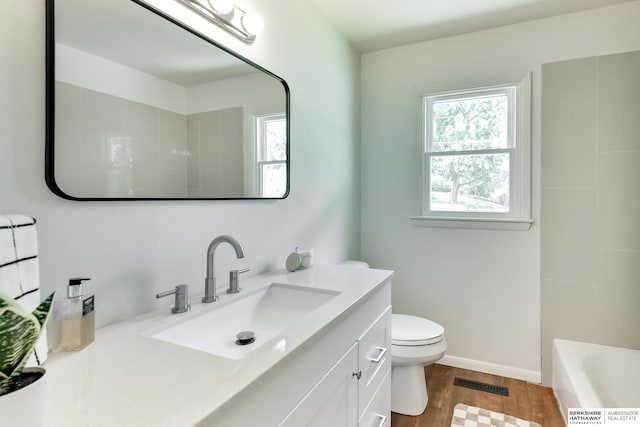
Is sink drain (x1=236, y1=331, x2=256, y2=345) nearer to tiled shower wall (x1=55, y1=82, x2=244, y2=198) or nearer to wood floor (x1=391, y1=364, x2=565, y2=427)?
tiled shower wall (x1=55, y1=82, x2=244, y2=198)

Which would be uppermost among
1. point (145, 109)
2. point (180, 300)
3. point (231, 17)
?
point (231, 17)

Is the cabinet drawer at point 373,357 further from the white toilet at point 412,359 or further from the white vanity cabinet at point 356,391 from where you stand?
the white toilet at point 412,359

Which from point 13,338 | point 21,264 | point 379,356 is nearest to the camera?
point 13,338

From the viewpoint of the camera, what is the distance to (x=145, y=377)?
0.68 metres

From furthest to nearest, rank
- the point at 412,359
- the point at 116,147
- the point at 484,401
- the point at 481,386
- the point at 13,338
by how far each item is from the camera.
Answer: the point at 481,386, the point at 484,401, the point at 412,359, the point at 116,147, the point at 13,338

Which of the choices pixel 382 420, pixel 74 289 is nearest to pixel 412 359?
pixel 382 420

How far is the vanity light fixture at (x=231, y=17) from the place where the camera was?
1246 mm

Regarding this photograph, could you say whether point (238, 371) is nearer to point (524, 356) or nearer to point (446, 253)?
point (446, 253)

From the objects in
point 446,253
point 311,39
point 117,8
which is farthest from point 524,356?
point 117,8

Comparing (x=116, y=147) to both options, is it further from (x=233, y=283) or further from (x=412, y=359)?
(x=412, y=359)

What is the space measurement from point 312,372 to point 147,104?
95cm

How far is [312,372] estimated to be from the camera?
934mm

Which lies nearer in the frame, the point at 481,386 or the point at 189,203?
the point at 189,203

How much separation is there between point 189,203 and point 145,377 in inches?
26.3
